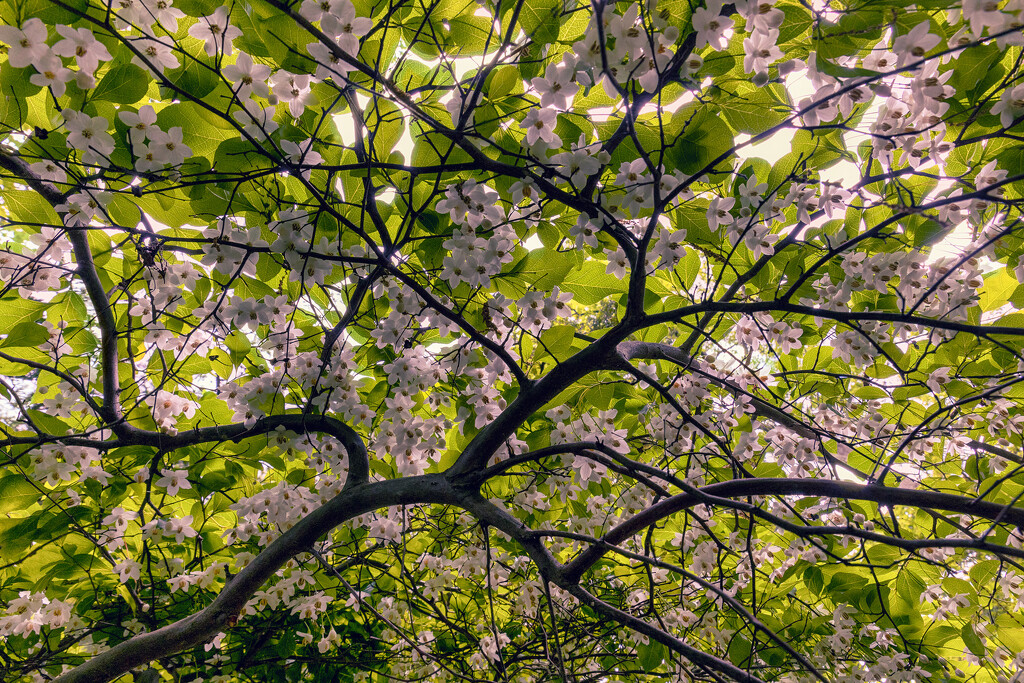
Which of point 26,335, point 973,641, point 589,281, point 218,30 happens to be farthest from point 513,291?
point 973,641

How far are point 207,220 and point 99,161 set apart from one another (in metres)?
0.29

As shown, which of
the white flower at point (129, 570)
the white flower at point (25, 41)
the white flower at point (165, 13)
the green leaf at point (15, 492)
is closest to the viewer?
the white flower at point (25, 41)

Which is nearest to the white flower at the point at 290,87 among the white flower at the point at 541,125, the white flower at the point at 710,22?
the white flower at the point at 541,125

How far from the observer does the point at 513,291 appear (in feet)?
6.12

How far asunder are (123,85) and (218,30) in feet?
1.28

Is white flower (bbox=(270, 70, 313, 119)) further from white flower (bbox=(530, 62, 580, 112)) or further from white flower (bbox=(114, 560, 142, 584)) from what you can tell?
white flower (bbox=(114, 560, 142, 584))

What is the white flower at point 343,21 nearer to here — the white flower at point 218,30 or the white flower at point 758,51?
the white flower at point 218,30

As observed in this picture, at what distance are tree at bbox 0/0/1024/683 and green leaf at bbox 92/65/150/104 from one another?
2 centimetres

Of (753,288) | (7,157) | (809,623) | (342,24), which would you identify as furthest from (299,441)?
(809,623)

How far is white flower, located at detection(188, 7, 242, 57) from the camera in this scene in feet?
3.91

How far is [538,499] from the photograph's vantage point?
234cm

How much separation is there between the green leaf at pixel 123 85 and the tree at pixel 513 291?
0.02m

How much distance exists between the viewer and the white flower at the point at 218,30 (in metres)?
1.19

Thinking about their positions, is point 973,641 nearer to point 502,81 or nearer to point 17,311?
point 502,81
